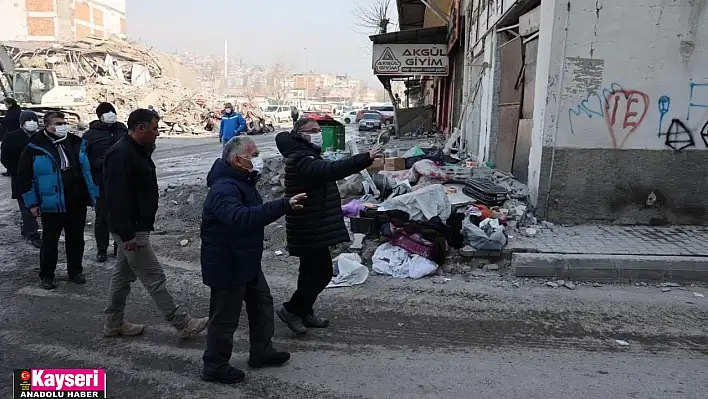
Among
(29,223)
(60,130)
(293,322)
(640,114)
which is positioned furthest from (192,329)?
(640,114)

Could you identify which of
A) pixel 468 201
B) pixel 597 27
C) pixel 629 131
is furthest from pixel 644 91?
pixel 468 201

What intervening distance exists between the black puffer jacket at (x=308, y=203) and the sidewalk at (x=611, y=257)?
262 centimetres

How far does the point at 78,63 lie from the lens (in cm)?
Result: 3900

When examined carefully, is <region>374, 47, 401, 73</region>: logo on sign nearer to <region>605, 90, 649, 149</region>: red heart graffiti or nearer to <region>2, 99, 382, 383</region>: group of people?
<region>605, 90, 649, 149</region>: red heart graffiti

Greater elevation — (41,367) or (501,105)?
(501,105)

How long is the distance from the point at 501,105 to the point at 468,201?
12.7 feet

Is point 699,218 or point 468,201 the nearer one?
point 699,218

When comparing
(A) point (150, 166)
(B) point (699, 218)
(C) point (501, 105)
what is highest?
(C) point (501, 105)

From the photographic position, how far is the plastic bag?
19.5 ft

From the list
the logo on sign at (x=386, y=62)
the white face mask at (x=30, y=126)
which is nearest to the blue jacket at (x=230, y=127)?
the white face mask at (x=30, y=126)

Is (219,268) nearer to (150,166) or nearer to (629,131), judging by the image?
(150,166)

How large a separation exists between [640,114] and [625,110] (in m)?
0.20

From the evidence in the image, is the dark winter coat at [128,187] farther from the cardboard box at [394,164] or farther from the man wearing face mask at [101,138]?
the cardboard box at [394,164]

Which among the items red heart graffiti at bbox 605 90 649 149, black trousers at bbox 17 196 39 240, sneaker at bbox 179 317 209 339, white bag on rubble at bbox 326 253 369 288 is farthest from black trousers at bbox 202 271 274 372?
red heart graffiti at bbox 605 90 649 149
